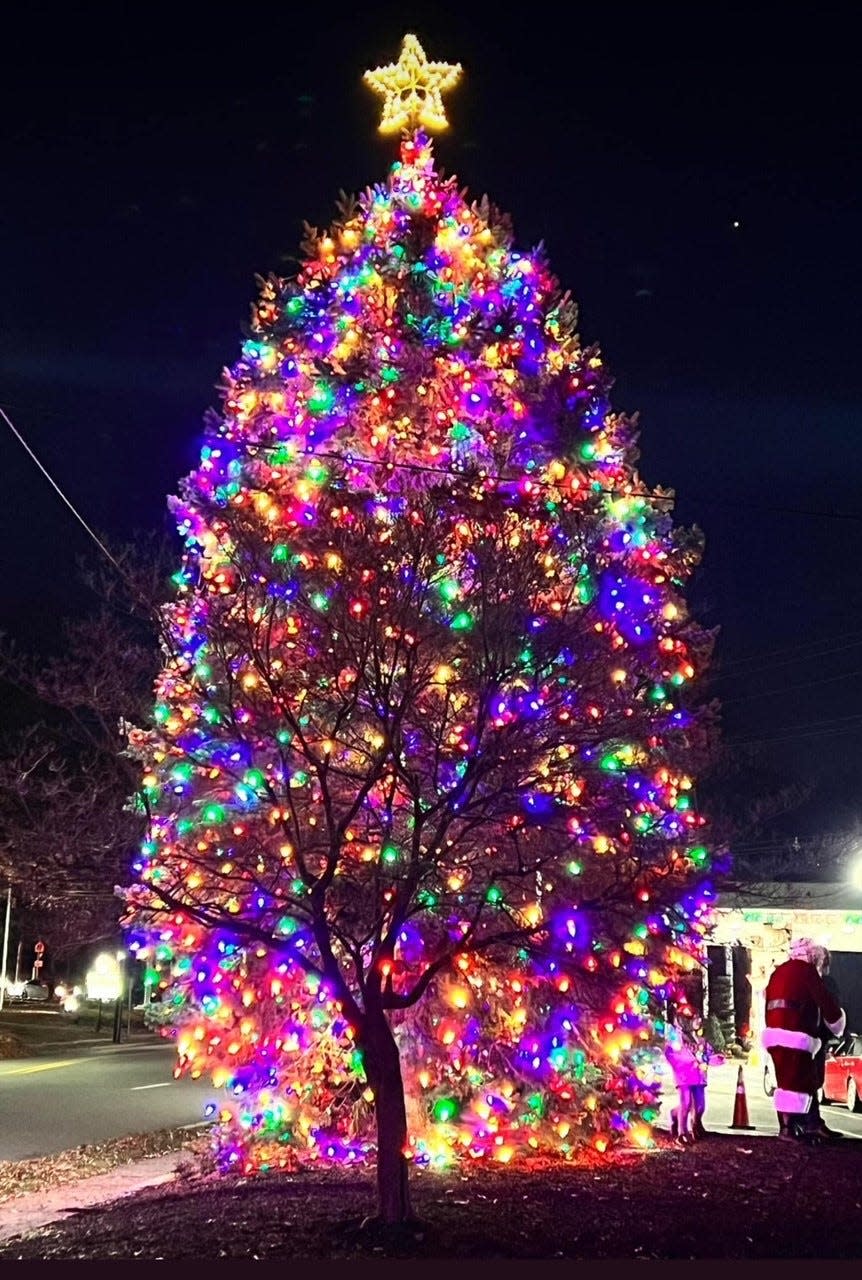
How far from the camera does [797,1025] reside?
10328mm

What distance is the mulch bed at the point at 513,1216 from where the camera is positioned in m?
6.80

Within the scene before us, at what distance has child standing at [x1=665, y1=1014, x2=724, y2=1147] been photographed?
34.4 ft

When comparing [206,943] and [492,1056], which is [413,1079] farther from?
[206,943]

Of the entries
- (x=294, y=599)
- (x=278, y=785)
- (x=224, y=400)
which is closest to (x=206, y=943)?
(x=278, y=785)

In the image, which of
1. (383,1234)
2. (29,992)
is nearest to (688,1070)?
(383,1234)

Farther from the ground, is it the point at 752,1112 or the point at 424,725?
the point at 424,725

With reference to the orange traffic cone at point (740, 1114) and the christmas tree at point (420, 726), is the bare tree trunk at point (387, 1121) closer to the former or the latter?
the christmas tree at point (420, 726)

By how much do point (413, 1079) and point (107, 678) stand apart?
4183 mm

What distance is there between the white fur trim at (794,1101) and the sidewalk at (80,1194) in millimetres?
5368

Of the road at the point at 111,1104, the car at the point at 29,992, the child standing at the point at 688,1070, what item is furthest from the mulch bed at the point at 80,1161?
the car at the point at 29,992

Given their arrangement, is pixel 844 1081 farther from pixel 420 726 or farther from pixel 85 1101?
pixel 85 1101

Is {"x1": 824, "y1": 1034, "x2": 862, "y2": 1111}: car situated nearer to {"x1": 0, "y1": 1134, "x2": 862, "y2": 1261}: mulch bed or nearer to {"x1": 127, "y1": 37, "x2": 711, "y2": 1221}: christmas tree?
{"x1": 127, "y1": 37, "x2": 711, "y2": 1221}: christmas tree

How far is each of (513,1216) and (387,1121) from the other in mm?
1096

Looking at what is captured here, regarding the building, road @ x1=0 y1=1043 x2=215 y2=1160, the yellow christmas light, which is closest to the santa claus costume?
the building
